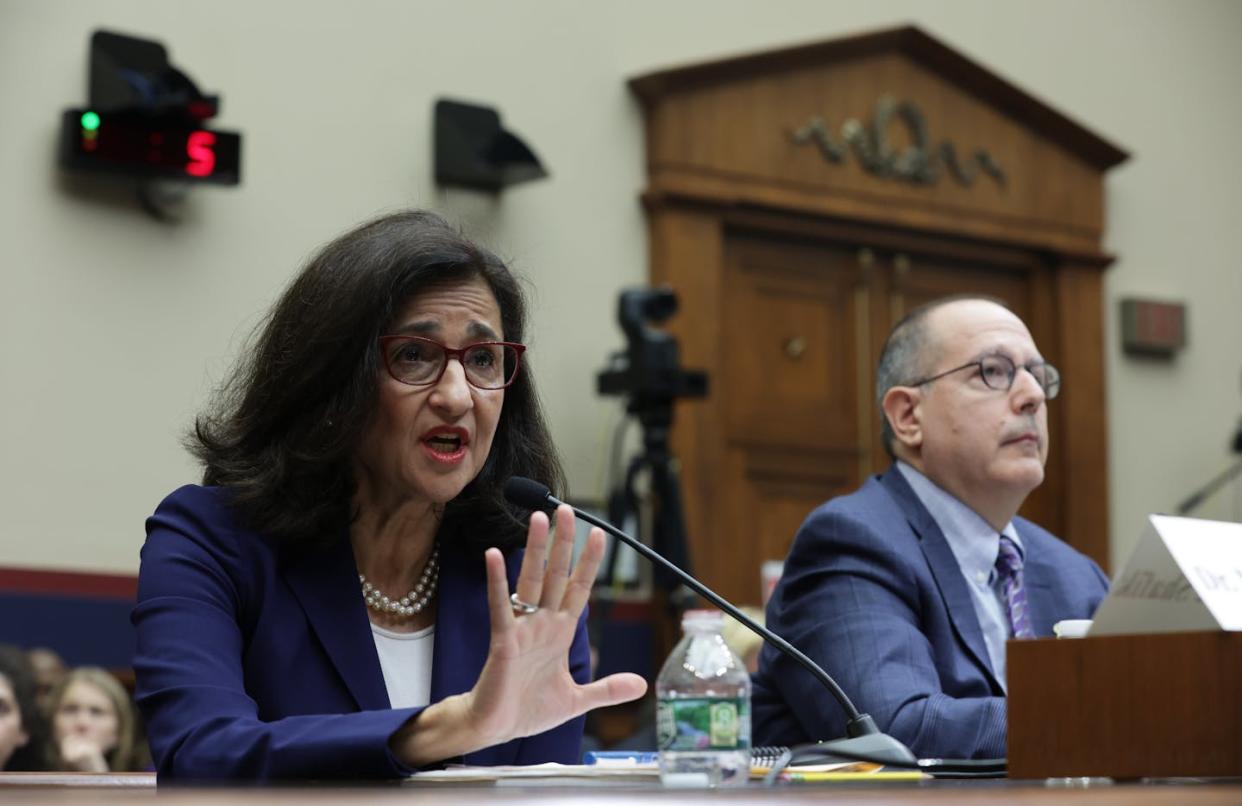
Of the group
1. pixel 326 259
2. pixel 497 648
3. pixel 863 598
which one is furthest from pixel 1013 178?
pixel 497 648

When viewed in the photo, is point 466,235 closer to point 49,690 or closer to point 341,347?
point 341,347

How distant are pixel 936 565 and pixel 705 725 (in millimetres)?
1156

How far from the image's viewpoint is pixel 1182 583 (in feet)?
5.10

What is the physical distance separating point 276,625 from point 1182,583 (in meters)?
0.95

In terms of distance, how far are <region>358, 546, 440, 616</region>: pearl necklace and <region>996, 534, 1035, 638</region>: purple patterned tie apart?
90 centimetres

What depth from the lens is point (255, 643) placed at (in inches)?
76.4

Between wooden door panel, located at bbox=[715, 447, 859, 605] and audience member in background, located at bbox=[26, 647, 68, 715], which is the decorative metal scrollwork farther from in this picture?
audience member in background, located at bbox=[26, 647, 68, 715]

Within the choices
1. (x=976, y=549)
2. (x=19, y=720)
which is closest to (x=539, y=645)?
(x=976, y=549)

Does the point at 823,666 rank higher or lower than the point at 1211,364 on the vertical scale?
lower

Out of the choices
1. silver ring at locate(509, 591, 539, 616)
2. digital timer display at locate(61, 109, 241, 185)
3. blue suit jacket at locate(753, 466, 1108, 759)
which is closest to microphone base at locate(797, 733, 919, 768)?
silver ring at locate(509, 591, 539, 616)

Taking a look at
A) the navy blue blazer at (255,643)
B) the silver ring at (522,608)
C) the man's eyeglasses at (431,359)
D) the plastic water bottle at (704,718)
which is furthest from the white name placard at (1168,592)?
the man's eyeglasses at (431,359)

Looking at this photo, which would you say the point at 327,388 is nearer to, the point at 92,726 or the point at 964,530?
the point at 964,530

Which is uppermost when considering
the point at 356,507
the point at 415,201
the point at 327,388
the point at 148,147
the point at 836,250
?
the point at 148,147

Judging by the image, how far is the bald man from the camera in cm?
230
